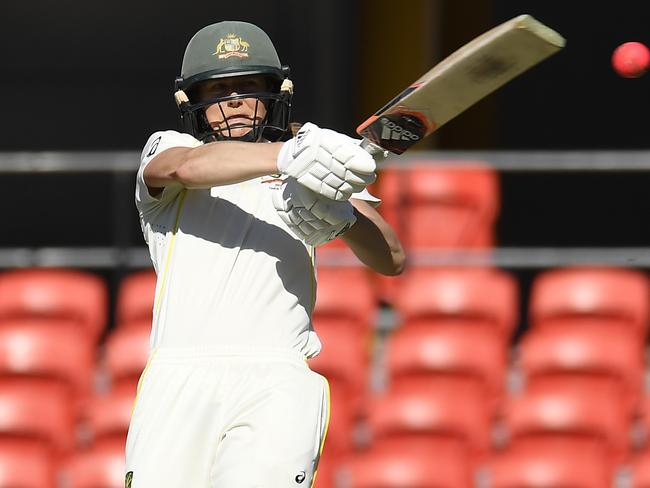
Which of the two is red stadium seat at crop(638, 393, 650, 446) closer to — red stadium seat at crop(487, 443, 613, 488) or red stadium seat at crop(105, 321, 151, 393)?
red stadium seat at crop(487, 443, 613, 488)

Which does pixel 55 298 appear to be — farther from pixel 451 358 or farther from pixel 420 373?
pixel 451 358

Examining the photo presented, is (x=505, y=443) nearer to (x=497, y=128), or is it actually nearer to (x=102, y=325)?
(x=102, y=325)

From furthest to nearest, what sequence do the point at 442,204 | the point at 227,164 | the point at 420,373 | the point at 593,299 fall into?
1. the point at 442,204
2. the point at 593,299
3. the point at 420,373
4. the point at 227,164

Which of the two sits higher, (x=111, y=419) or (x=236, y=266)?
(x=236, y=266)

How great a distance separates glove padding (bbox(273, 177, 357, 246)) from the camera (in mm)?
3377

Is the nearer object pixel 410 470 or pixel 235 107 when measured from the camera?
pixel 235 107

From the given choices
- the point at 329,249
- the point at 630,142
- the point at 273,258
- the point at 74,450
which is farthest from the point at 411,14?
the point at 273,258

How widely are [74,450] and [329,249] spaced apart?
1.56 m

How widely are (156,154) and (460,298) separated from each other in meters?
3.30

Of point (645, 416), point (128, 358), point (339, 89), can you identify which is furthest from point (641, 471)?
point (339, 89)

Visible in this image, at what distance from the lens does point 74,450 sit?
6.41m

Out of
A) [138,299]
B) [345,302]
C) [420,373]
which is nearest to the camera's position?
[420,373]

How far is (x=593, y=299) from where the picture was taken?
6.64m

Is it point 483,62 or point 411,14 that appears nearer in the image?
point 483,62
